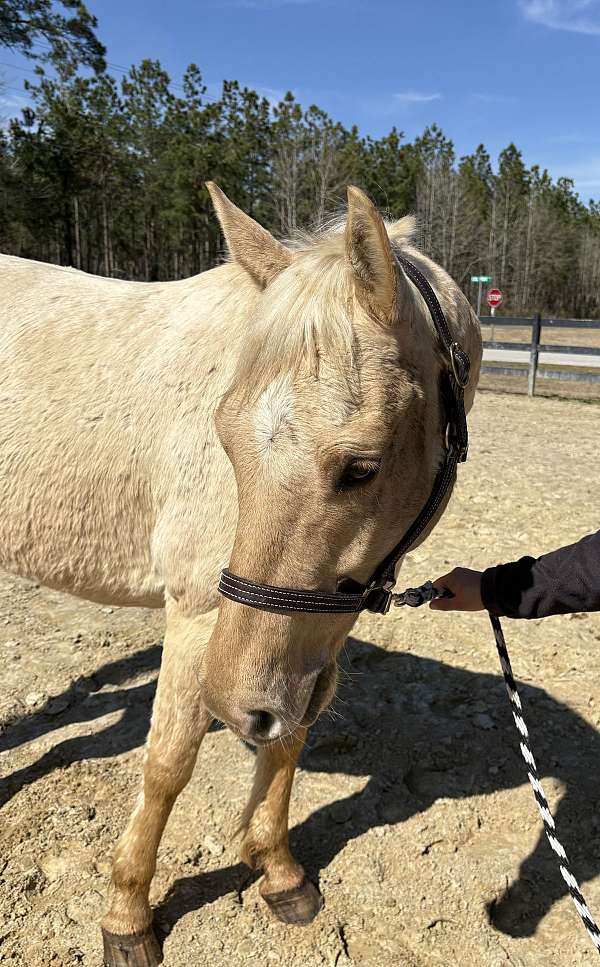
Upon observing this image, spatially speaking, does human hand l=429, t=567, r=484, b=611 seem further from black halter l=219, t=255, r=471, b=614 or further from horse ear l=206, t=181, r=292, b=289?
horse ear l=206, t=181, r=292, b=289

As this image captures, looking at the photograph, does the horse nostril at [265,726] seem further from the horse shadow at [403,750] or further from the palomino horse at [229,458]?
the horse shadow at [403,750]

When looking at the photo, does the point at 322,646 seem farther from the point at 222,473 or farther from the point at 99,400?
the point at 99,400

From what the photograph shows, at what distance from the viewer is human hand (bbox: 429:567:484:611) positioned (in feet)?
6.20

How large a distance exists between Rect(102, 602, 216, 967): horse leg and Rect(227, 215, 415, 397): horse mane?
95 cm

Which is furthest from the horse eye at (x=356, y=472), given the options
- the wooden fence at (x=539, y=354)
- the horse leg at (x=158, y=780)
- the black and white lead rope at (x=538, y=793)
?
the wooden fence at (x=539, y=354)

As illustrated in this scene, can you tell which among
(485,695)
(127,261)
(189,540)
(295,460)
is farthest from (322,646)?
(127,261)

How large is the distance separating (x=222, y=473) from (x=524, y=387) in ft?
46.2

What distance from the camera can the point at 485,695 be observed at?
140 inches

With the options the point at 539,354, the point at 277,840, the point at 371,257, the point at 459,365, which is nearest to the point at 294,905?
the point at 277,840

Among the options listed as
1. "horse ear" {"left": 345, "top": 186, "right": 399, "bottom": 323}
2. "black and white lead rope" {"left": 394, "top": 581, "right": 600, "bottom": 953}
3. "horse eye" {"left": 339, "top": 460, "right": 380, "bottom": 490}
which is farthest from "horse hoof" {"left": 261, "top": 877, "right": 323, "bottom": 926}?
"horse ear" {"left": 345, "top": 186, "right": 399, "bottom": 323}

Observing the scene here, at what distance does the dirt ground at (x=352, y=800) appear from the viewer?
2217mm

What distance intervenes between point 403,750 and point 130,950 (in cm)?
149

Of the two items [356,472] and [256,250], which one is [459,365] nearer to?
[356,472]

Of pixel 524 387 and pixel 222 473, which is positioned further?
pixel 524 387
